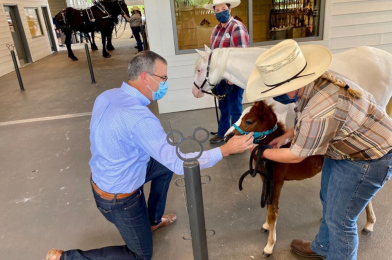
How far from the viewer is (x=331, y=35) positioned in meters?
5.35

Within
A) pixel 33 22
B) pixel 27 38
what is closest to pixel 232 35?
pixel 27 38

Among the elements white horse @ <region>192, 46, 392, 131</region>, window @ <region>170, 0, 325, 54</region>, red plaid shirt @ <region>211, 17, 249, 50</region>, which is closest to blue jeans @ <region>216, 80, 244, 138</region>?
white horse @ <region>192, 46, 392, 131</region>

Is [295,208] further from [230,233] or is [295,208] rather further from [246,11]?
[246,11]

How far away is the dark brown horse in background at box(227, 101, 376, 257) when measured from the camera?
192 centimetres

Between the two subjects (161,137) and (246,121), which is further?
(246,121)

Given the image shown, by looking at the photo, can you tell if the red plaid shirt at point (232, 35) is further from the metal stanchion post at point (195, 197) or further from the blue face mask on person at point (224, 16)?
the metal stanchion post at point (195, 197)

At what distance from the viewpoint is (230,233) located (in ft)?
7.97

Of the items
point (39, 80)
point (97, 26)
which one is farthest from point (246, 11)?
point (97, 26)

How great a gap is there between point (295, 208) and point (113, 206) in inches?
66.5

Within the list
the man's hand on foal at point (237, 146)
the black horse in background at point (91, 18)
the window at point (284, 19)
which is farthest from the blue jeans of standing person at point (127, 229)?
the black horse in background at point (91, 18)

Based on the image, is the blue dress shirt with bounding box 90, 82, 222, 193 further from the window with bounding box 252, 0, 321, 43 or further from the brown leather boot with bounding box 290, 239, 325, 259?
the window with bounding box 252, 0, 321, 43

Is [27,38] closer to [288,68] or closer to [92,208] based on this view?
[92,208]

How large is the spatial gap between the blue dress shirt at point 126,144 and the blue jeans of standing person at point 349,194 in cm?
66

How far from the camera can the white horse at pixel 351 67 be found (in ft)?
9.35
